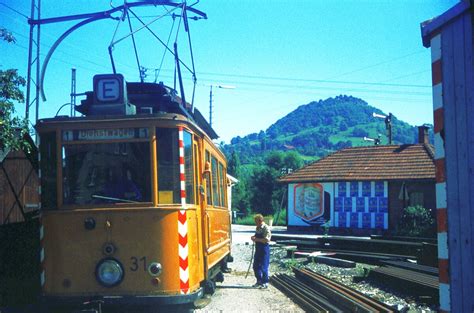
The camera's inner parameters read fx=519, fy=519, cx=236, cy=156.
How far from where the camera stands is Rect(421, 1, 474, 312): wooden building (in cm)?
343

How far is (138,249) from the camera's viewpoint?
22.1 feet

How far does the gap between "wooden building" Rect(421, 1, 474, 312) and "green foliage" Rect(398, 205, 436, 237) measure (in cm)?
2707

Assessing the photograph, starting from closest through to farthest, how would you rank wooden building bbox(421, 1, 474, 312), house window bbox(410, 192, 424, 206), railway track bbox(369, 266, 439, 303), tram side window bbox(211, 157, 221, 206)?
wooden building bbox(421, 1, 474, 312)
railway track bbox(369, 266, 439, 303)
tram side window bbox(211, 157, 221, 206)
house window bbox(410, 192, 424, 206)

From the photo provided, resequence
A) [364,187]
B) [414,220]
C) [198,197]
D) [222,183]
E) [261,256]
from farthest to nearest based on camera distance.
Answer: [364,187]
[414,220]
[261,256]
[222,183]
[198,197]

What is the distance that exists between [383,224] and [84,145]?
2883cm

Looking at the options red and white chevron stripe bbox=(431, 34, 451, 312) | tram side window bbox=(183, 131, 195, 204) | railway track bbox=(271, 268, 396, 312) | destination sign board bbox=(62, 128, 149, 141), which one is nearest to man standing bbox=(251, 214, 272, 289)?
railway track bbox=(271, 268, 396, 312)

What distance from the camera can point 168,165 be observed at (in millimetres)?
7012

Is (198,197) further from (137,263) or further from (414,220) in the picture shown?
(414,220)

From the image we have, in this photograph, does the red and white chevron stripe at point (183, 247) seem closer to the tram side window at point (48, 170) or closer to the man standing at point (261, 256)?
the tram side window at point (48, 170)

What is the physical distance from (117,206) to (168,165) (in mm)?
862

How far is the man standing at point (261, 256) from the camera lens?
39.3ft

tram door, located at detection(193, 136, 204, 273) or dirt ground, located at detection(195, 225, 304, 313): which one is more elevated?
tram door, located at detection(193, 136, 204, 273)

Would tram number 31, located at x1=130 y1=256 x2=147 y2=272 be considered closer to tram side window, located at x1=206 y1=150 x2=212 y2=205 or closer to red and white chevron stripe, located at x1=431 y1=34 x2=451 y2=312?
tram side window, located at x1=206 y1=150 x2=212 y2=205

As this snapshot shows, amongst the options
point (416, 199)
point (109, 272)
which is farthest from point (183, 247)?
point (416, 199)
